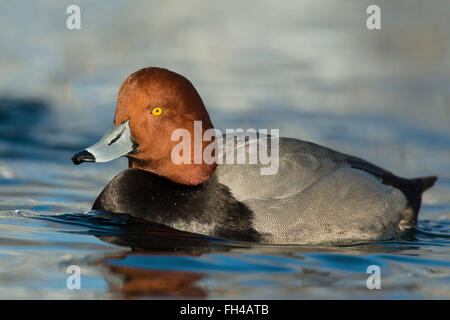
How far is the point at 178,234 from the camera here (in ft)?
18.9

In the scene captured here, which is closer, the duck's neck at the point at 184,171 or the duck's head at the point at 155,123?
the duck's head at the point at 155,123

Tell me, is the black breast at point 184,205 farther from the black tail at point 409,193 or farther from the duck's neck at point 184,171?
the black tail at point 409,193

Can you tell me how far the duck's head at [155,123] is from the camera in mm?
5855

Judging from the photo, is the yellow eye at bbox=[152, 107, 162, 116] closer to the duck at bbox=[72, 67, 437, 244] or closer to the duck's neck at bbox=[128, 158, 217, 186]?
the duck at bbox=[72, 67, 437, 244]

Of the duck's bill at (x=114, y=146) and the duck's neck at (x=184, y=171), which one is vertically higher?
the duck's bill at (x=114, y=146)

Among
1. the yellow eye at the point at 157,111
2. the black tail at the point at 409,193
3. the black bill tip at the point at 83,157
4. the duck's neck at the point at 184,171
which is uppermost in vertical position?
the yellow eye at the point at 157,111

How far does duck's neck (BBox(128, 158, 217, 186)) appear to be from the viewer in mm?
6012

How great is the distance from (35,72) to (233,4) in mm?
3636

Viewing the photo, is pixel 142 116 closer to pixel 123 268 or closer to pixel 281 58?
pixel 123 268

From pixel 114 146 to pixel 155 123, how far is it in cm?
34

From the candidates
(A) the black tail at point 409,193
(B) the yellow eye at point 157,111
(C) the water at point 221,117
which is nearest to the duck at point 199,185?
(B) the yellow eye at point 157,111

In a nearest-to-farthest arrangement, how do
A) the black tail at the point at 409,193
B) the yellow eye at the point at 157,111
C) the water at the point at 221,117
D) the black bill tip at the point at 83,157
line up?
the water at the point at 221,117 < the black bill tip at the point at 83,157 < the yellow eye at the point at 157,111 < the black tail at the point at 409,193

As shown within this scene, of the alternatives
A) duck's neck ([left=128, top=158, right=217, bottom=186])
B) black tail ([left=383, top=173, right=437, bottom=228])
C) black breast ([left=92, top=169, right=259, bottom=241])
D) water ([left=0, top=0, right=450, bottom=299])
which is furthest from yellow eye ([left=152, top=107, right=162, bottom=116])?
black tail ([left=383, top=173, right=437, bottom=228])

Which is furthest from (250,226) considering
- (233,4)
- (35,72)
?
(233,4)
